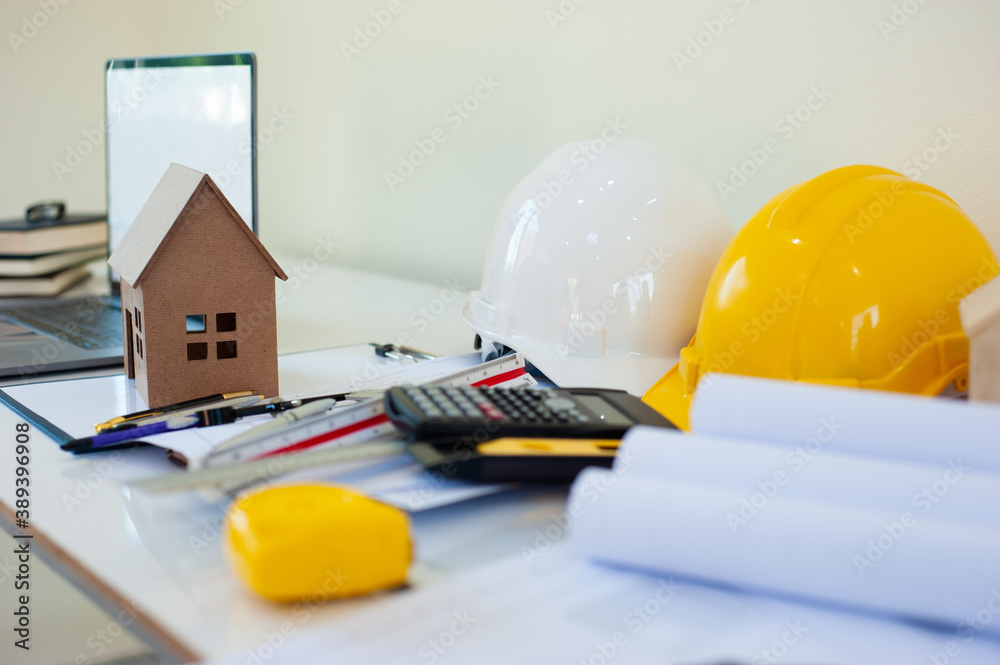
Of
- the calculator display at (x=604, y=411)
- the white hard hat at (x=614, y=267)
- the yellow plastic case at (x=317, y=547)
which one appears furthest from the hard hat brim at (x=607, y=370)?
the yellow plastic case at (x=317, y=547)

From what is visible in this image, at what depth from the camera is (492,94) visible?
1251mm

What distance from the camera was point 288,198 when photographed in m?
1.75

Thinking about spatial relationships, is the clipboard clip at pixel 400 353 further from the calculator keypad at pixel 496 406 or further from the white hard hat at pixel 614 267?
the calculator keypad at pixel 496 406

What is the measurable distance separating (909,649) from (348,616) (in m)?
0.23

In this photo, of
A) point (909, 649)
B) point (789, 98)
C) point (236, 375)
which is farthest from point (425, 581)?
point (789, 98)

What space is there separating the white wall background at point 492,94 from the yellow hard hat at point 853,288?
20cm

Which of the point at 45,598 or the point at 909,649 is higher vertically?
the point at 909,649

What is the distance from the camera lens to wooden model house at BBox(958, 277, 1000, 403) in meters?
0.47

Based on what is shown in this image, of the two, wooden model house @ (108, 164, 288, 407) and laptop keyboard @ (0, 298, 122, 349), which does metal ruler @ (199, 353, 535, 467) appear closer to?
wooden model house @ (108, 164, 288, 407)

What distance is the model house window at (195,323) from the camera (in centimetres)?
68

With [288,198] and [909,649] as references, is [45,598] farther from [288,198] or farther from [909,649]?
→ [909,649]

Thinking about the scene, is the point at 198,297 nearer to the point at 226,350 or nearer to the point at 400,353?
the point at 226,350

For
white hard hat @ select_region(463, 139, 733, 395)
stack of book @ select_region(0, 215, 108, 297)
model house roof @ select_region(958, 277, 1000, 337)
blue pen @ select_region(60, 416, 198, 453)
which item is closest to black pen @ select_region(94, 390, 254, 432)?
blue pen @ select_region(60, 416, 198, 453)

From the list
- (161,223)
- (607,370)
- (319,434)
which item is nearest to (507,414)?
(319,434)
